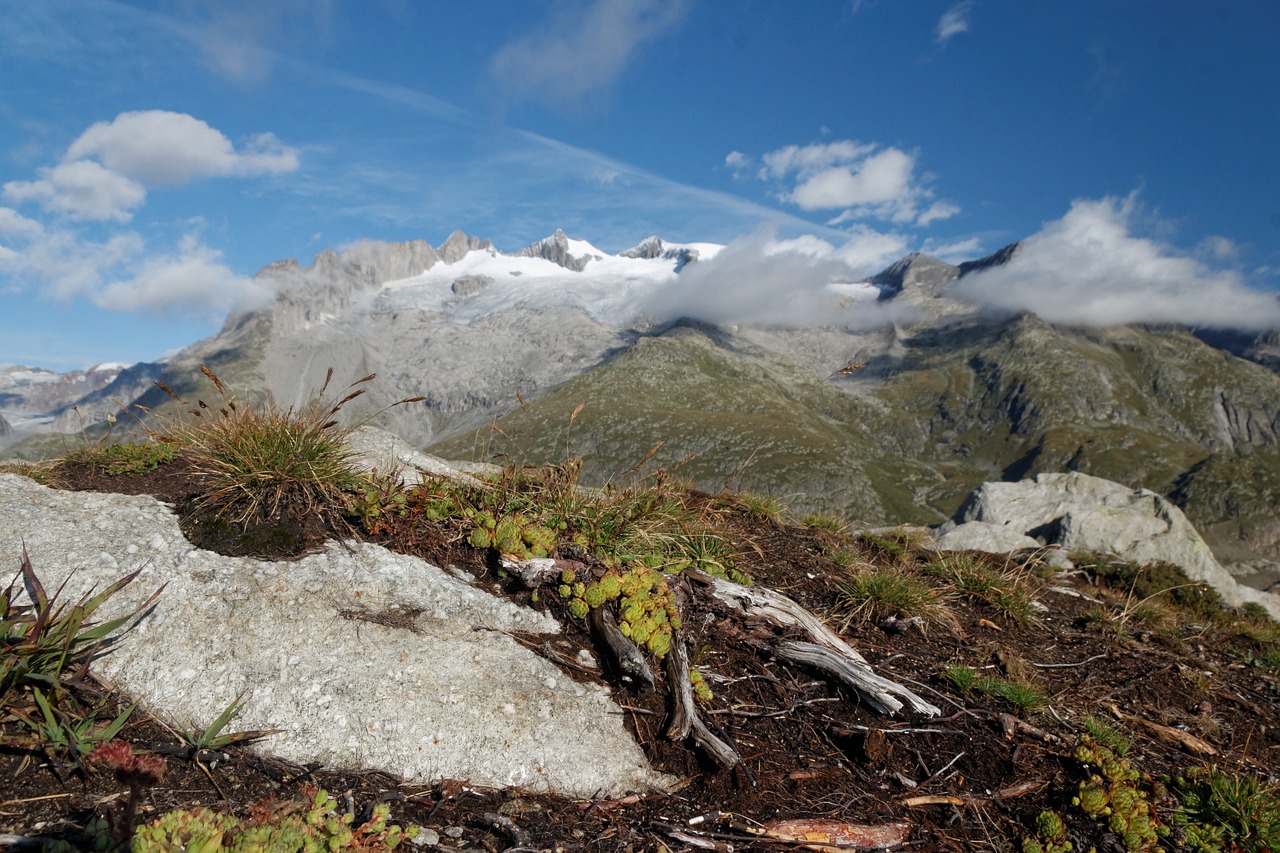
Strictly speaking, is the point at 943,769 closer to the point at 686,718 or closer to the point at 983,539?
the point at 686,718

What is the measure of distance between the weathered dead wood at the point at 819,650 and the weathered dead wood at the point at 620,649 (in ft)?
4.18

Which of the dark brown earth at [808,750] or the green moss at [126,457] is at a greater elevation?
the green moss at [126,457]

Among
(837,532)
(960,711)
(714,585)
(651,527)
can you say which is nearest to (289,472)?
(651,527)

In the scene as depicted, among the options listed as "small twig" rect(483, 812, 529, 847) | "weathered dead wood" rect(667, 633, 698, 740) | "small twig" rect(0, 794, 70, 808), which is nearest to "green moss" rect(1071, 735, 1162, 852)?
"weathered dead wood" rect(667, 633, 698, 740)

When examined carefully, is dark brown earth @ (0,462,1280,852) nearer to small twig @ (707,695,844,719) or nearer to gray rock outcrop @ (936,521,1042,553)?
small twig @ (707,695,844,719)

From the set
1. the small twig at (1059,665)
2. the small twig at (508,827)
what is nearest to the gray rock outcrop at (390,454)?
the small twig at (508,827)

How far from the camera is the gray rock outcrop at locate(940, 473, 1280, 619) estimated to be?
1539 centimetres

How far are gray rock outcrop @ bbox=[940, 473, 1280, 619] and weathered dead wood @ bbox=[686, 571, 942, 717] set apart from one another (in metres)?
10.1

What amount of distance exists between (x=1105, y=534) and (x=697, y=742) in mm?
17318

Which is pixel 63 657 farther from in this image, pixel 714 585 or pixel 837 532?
pixel 837 532

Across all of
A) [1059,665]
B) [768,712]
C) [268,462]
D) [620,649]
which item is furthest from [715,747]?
[1059,665]

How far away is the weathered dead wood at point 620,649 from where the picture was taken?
5227 mm

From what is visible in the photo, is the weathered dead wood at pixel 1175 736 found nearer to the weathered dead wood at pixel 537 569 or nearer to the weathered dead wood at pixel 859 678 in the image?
the weathered dead wood at pixel 859 678

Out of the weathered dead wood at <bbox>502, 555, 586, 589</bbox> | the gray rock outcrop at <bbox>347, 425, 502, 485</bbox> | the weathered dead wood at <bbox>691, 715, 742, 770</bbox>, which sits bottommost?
the weathered dead wood at <bbox>691, 715, 742, 770</bbox>
